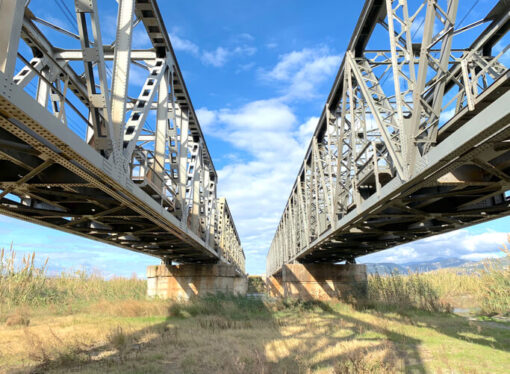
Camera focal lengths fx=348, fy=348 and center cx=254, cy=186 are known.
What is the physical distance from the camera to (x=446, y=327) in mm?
13219

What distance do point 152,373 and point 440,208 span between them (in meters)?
8.81

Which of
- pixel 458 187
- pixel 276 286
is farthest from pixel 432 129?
pixel 276 286

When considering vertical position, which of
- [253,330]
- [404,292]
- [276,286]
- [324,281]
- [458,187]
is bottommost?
[276,286]

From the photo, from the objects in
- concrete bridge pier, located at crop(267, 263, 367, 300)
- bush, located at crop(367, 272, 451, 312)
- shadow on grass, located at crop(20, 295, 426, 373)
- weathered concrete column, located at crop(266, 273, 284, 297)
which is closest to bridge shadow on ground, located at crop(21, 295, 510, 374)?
shadow on grass, located at crop(20, 295, 426, 373)

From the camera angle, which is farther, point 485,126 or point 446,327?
point 446,327

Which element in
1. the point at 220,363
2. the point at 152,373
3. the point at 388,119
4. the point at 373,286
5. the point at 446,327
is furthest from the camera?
the point at 373,286

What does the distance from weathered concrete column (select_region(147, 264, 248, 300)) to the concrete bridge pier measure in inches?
153

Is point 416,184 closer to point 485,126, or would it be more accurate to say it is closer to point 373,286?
point 485,126

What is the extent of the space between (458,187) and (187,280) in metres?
19.2

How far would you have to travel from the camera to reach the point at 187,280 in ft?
76.9

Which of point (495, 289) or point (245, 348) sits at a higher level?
point (495, 289)

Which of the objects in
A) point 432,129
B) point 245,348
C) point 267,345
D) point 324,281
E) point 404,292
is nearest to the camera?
point 432,129

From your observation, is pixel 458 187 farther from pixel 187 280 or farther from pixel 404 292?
pixel 187 280

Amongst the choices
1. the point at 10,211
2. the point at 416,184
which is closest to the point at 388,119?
the point at 416,184
